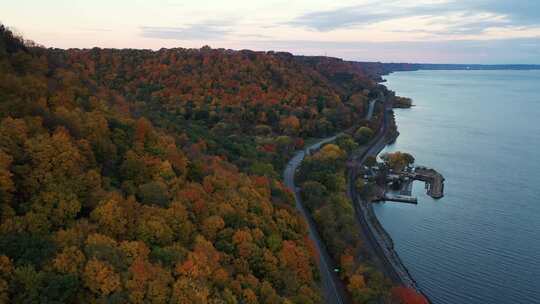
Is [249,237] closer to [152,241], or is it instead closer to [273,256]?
[273,256]

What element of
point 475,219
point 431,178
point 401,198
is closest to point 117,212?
point 475,219

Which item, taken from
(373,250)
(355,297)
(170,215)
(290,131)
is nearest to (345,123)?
(290,131)

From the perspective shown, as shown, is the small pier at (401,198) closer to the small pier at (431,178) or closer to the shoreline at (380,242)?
the small pier at (431,178)

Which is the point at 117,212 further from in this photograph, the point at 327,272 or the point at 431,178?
the point at 431,178

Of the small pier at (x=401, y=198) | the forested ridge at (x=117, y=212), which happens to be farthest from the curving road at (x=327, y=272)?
the small pier at (x=401, y=198)

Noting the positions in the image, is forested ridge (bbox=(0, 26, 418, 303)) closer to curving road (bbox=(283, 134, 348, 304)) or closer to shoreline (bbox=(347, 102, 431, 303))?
curving road (bbox=(283, 134, 348, 304))

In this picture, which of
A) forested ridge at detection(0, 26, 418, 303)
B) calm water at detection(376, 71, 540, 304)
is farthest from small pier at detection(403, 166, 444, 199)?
forested ridge at detection(0, 26, 418, 303)

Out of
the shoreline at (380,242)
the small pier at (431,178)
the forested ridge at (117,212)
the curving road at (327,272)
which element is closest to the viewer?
the forested ridge at (117,212)

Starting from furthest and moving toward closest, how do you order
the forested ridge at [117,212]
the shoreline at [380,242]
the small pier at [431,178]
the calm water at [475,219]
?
the small pier at [431,178]
the calm water at [475,219]
the shoreline at [380,242]
the forested ridge at [117,212]
